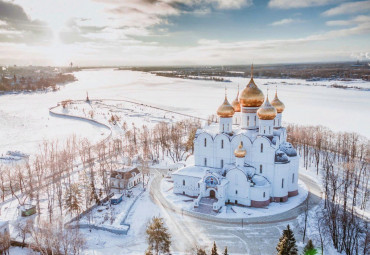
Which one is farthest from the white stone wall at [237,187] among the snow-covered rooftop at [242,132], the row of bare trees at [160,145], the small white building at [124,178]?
the row of bare trees at [160,145]

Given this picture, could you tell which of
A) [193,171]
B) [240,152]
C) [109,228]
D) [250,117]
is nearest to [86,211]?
[109,228]

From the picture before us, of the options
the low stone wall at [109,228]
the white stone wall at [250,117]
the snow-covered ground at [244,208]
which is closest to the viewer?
the low stone wall at [109,228]

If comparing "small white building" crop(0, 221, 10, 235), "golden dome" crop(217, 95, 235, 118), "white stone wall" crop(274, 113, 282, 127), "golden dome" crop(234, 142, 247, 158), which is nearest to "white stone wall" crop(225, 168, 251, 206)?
"golden dome" crop(234, 142, 247, 158)

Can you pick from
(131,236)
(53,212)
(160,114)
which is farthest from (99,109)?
(131,236)

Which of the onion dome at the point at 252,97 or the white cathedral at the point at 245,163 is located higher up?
the onion dome at the point at 252,97

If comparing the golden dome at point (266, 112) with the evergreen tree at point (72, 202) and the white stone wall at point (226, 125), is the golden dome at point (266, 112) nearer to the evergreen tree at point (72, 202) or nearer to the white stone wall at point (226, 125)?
the white stone wall at point (226, 125)

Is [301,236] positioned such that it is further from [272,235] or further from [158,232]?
[158,232]

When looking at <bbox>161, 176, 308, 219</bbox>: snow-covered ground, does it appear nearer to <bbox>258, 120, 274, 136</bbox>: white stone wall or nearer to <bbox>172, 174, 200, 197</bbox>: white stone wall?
<bbox>172, 174, 200, 197</bbox>: white stone wall
